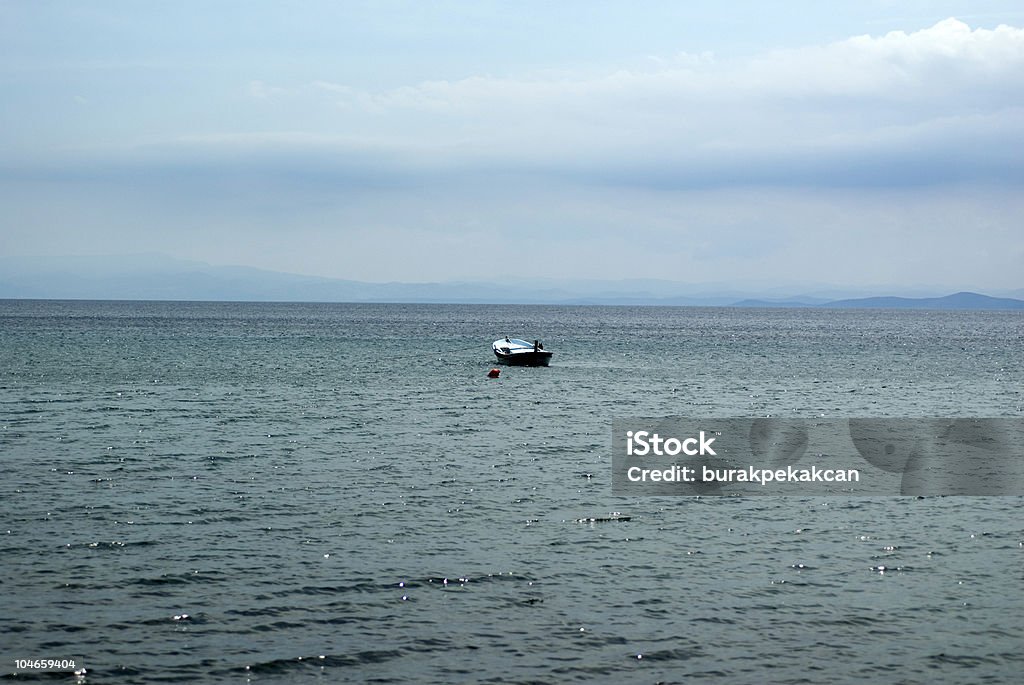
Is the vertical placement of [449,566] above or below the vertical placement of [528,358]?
below

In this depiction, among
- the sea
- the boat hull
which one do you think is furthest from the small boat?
the sea

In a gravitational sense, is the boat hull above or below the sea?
above

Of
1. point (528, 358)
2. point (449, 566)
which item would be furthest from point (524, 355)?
point (449, 566)

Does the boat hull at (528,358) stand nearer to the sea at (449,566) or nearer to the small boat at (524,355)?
the small boat at (524,355)

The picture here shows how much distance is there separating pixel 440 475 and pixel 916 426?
27112 millimetres

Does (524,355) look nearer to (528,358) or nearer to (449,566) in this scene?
(528,358)

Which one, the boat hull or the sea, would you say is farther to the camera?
the boat hull

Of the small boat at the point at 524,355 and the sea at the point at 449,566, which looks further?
the small boat at the point at 524,355

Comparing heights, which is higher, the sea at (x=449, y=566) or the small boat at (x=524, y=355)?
the small boat at (x=524, y=355)

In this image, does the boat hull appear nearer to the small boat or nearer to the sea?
the small boat

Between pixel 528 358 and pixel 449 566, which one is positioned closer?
pixel 449 566

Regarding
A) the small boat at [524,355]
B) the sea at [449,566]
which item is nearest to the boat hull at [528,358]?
the small boat at [524,355]

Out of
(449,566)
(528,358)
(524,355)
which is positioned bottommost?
(449,566)

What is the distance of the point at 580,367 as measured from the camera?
97438 millimetres
